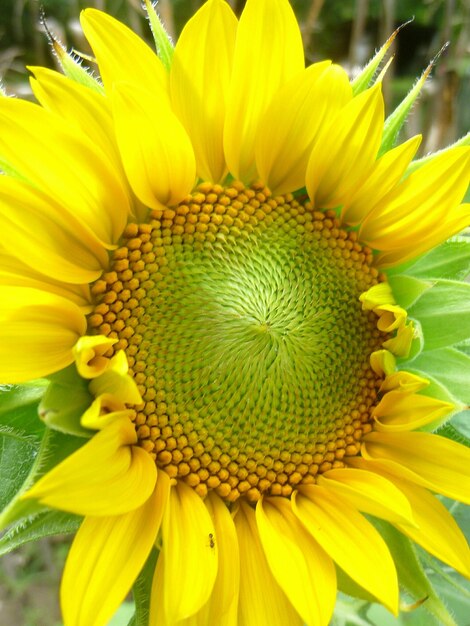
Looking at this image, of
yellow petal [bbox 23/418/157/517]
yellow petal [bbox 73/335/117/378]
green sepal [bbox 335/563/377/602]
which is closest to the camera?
yellow petal [bbox 23/418/157/517]

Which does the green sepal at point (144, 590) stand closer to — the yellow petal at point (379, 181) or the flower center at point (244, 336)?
the flower center at point (244, 336)

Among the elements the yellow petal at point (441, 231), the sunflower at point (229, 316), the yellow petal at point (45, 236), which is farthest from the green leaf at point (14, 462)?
the yellow petal at point (441, 231)

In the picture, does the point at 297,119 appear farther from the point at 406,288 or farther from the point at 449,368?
the point at 449,368

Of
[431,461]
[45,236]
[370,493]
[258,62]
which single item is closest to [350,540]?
[370,493]

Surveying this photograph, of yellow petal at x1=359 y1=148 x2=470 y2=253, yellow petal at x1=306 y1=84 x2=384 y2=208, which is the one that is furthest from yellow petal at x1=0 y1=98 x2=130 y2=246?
yellow petal at x1=359 y1=148 x2=470 y2=253

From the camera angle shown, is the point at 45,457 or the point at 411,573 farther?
the point at 411,573

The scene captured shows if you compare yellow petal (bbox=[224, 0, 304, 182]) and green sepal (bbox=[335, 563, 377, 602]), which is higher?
yellow petal (bbox=[224, 0, 304, 182])

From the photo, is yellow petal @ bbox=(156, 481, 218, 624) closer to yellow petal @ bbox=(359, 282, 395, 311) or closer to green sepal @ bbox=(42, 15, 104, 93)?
yellow petal @ bbox=(359, 282, 395, 311)
